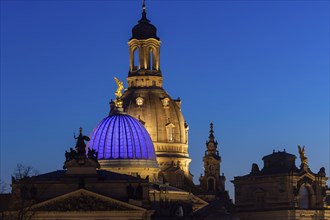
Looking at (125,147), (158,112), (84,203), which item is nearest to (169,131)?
(158,112)

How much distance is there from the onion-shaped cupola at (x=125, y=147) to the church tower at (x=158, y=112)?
44.5 feet

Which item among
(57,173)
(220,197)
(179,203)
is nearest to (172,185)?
(220,197)

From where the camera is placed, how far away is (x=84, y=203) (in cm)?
14175

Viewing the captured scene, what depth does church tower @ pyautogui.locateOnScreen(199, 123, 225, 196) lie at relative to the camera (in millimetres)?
195250

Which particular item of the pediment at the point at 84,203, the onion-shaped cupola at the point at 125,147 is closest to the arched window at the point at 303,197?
the onion-shaped cupola at the point at 125,147

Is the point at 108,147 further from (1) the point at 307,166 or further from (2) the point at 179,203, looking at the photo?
(1) the point at 307,166

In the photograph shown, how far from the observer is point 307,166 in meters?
177

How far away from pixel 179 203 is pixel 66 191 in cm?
2770

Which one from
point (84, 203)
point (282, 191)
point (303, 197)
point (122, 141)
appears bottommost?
point (84, 203)

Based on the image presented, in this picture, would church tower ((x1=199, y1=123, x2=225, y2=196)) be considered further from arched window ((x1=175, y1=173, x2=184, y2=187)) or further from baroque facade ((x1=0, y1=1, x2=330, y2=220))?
arched window ((x1=175, y1=173, x2=184, y2=187))

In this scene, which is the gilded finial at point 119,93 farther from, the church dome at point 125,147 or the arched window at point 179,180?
the arched window at point 179,180

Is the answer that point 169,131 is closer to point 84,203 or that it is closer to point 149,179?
point 149,179

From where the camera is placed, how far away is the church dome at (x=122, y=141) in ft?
577

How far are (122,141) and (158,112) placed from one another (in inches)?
741
